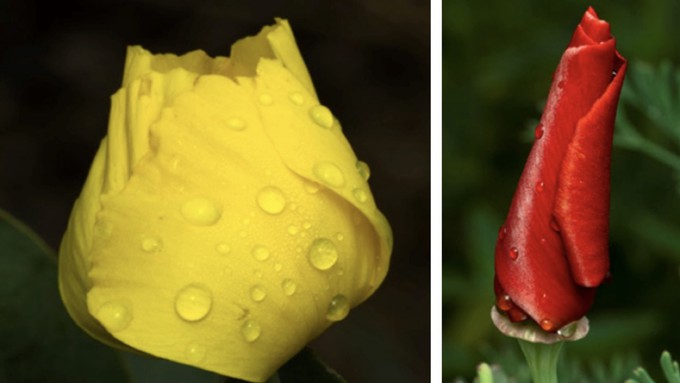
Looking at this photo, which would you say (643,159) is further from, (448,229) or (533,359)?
(533,359)

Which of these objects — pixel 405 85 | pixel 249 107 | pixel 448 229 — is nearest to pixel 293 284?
pixel 249 107

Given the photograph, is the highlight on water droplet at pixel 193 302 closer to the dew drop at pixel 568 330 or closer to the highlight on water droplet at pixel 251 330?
the highlight on water droplet at pixel 251 330

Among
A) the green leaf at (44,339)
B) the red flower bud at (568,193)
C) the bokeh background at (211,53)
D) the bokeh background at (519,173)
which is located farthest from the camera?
the bokeh background at (211,53)

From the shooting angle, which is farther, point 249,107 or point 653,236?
point 653,236

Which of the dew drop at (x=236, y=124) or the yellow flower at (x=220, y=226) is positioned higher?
the dew drop at (x=236, y=124)

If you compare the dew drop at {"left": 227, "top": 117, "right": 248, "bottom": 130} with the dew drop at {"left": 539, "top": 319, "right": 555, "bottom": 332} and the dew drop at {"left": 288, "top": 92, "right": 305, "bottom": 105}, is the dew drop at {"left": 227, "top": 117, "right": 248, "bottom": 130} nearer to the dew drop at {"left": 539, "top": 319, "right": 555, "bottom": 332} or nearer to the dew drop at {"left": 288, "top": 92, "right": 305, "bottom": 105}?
the dew drop at {"left": 288, "top": 92, "right": 305, "bottom": 105}

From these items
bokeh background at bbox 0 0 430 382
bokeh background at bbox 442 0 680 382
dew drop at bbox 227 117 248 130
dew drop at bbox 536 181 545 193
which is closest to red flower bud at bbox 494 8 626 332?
dew drop at bbox 536 181 545 193

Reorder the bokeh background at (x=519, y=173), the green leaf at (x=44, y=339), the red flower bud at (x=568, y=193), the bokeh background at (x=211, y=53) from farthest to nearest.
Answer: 1. the bokeh background at (x=211, y=53)
2. the bokeh background at (x=519, y=173)
3. the green leaf at (x=44, y=339)
4. the red flower bud at (x=568, y=193)

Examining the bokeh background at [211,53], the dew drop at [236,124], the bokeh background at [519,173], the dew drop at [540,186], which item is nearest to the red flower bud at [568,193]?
the dew drop at [540,186]
